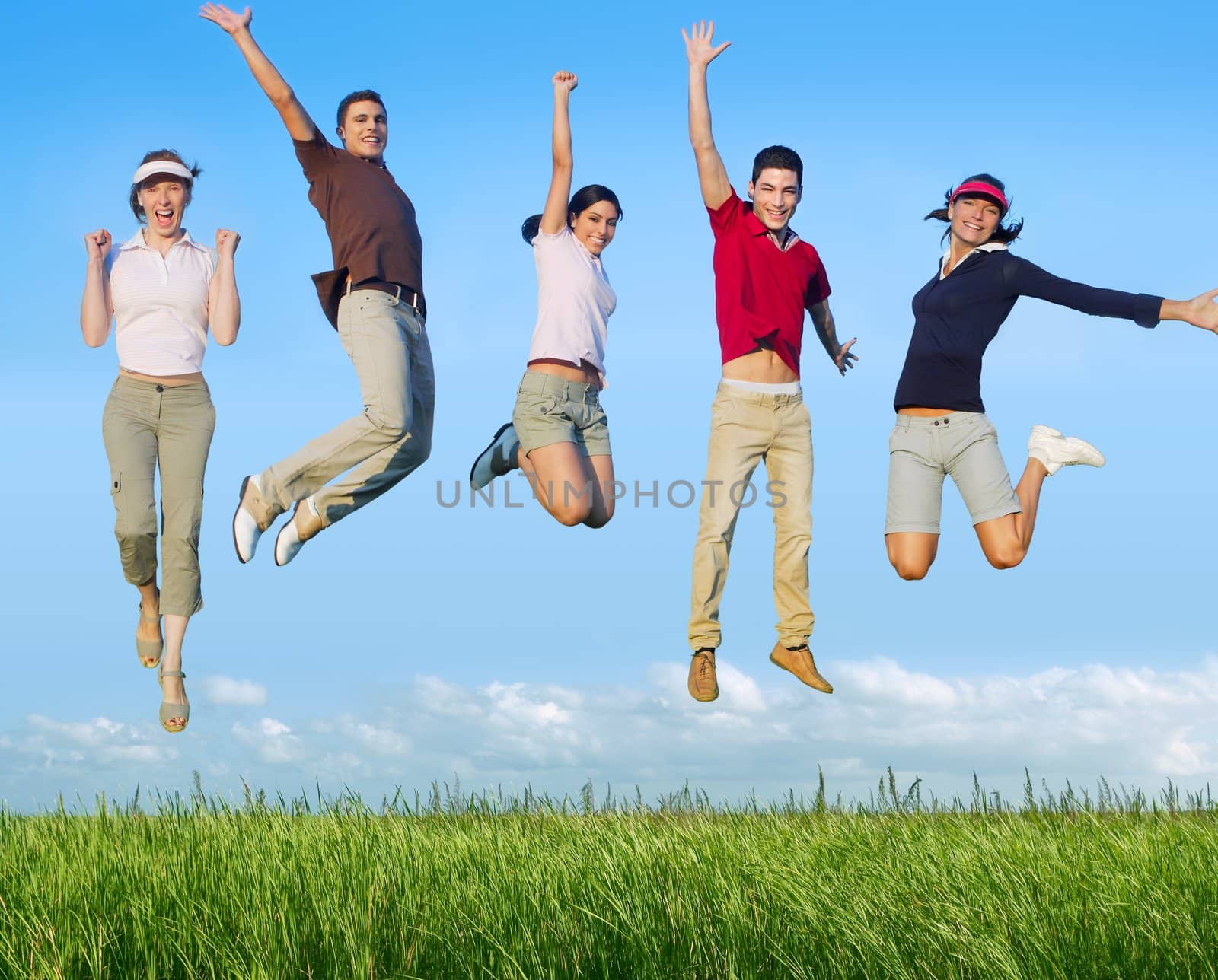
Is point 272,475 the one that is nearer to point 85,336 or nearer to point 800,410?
point 85,336

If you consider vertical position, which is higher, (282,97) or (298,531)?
(282,97)

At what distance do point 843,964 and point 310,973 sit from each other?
205cm

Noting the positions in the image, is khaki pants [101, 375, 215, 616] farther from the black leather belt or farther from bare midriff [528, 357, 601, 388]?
bare midriff [528, 357, 601, 388]

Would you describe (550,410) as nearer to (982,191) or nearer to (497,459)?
(497,459)

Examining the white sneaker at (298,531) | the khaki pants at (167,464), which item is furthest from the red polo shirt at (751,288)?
the khaki pants at (167,464)

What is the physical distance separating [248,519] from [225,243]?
203 centimetres

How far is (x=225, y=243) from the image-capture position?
357 inches

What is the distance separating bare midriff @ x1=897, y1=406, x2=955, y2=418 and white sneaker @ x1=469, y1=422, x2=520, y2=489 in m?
3.00

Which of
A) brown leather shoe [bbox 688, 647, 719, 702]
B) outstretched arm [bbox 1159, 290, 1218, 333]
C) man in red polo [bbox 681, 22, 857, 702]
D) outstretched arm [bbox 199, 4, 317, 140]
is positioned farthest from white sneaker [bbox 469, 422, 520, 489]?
outstretched arm [bbox 1159, 290, 1218, 333]

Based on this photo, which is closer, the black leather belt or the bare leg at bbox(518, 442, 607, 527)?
the black leather belt

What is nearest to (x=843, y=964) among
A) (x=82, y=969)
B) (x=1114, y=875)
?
(x=1114, y=875)

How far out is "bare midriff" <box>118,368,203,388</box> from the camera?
Answer: 909 centimetres

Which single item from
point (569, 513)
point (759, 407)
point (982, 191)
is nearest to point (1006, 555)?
point (759, 407)

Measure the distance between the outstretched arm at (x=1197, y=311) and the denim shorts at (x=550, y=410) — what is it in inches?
163
